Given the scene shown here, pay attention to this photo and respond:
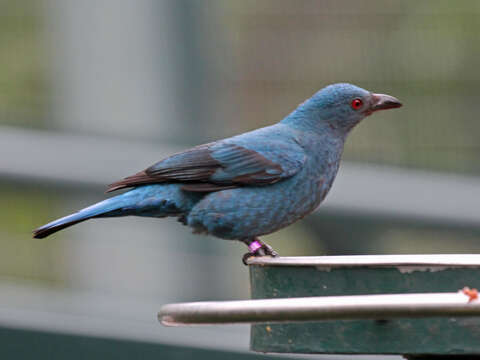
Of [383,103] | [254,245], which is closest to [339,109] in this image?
[383,103]

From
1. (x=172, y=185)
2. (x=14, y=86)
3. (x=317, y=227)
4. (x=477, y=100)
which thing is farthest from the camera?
(x=14, y=86)

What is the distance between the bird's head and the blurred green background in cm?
60

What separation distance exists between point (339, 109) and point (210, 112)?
88 cm

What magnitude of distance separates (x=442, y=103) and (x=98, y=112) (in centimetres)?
173

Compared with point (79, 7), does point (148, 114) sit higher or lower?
lower

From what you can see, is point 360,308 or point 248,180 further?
point 248,180

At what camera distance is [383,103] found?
421 cm

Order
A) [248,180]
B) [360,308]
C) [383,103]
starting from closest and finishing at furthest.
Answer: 1. [360,308]
2. [248,180]
3. [383,103]

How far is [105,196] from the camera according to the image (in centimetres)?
489

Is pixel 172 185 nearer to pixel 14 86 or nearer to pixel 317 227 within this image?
pixel 317 227

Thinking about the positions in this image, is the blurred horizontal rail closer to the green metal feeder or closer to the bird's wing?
the bird's wing

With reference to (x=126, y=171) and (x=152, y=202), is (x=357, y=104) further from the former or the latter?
(x=126, y=171)

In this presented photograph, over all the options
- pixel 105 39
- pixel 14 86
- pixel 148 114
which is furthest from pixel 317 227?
pixel 14 86

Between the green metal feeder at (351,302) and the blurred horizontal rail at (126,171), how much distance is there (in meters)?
2.45
